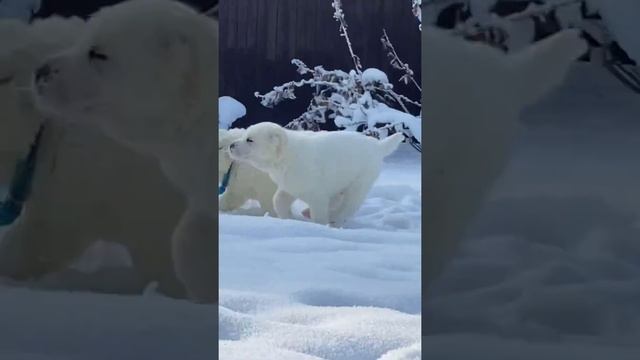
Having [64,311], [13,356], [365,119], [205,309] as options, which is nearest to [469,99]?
[205,309]

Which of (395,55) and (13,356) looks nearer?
(13,356)

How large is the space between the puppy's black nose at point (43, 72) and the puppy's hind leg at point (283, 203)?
3.14 meters

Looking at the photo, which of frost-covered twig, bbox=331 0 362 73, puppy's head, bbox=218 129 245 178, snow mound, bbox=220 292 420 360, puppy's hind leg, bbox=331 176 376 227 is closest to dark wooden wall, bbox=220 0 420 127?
frost-covered twig, bbox=331 0 362 73

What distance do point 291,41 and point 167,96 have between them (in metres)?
3.04

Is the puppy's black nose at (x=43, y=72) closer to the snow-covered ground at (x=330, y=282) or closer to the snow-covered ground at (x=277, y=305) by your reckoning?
the snow-covered ground at (x=277, y=305)

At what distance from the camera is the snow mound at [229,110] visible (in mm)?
4634

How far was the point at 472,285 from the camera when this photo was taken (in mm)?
1461

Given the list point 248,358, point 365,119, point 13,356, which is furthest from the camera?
point 365,119

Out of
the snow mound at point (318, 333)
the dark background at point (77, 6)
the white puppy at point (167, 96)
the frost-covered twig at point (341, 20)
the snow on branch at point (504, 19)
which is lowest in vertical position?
the snow mound at point (318, 333)

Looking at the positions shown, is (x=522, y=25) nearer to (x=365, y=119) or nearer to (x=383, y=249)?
(x=383, y=249)

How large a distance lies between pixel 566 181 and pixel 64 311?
39.9 inches

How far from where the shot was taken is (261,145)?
13.6 feet

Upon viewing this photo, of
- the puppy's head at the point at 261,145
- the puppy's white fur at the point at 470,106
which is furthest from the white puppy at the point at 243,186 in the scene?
the puppy's white fur at the point at 470,106

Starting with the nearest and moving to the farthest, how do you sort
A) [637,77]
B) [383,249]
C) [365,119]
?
1. [637,77]
2. [383,249]
3. [365,119]
